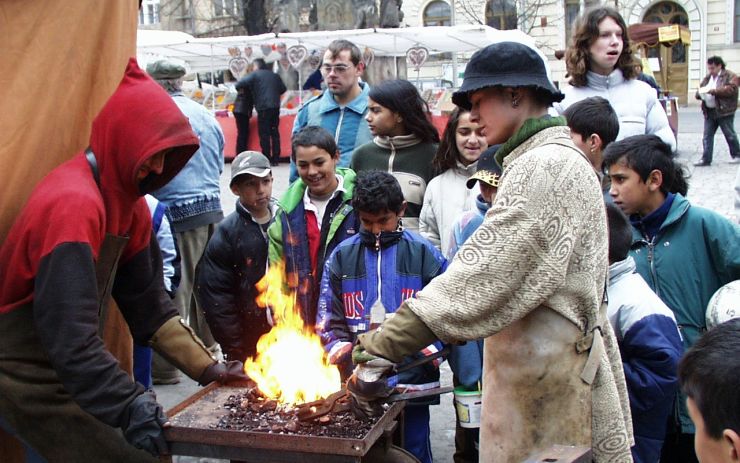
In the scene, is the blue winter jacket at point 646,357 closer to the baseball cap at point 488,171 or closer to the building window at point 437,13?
the baseball cap at point 488,171

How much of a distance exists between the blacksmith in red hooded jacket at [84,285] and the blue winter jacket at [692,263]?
2.45m

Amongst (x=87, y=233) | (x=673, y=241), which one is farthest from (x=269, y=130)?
(x=87, y=233)

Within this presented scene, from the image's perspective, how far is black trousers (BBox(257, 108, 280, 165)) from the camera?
17.5 m

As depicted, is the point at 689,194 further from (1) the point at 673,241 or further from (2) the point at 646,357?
(2) the point at 646,357

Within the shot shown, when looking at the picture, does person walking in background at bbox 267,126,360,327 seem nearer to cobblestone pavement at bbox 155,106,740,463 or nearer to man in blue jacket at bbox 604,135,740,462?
cobblestone pavement at bbox 155,106,740,463

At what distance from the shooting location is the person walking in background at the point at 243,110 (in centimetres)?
1775

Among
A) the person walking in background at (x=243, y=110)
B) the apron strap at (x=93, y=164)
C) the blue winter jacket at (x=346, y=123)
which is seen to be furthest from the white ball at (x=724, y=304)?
the person walking in background at (x=243, y=110)

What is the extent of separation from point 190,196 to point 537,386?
4161mm

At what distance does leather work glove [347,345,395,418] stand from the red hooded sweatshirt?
0.82 metres

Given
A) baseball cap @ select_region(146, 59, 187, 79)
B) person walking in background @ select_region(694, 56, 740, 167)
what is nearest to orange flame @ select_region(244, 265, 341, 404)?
baseball cap @ select_region(146, 59, 187, 79)

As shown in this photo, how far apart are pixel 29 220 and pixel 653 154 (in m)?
3.04

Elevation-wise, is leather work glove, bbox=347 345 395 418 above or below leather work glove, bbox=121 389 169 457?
above

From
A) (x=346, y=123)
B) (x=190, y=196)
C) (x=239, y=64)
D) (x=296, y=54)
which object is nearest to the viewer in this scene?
(x=190, y=196)

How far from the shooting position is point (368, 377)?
116 inches
